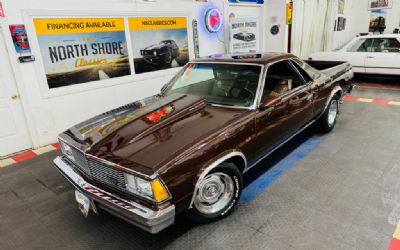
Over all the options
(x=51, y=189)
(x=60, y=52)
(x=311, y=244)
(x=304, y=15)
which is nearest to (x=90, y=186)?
(x=51, y=189)

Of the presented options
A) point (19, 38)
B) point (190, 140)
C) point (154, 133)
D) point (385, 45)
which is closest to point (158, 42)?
point (19, 38)

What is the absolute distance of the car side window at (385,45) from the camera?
7012mm

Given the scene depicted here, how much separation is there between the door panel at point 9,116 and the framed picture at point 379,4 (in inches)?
533

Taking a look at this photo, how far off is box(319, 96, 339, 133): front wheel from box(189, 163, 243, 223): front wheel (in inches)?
95.3

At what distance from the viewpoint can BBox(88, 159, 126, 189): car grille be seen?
210 cm

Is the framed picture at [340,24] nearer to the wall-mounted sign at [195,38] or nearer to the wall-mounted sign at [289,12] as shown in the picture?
the wall-mounted sign at [289,12]

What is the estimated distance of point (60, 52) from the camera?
4.49m

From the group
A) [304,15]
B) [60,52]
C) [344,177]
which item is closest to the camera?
[344,177]

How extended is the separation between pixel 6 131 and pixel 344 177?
4.88 metres

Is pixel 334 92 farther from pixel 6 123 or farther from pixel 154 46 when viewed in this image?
pixel 6 123

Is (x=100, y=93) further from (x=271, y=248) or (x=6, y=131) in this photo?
(x=271, y=248)

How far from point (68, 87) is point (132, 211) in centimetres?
348

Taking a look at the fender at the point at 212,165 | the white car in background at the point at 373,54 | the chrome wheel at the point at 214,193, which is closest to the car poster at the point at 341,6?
the white car in background at the point at 373,54

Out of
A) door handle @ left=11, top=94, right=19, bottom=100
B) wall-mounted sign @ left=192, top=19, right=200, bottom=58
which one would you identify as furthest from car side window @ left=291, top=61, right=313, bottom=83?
door handle @ left=11, top=94, right=19, bottom=100
